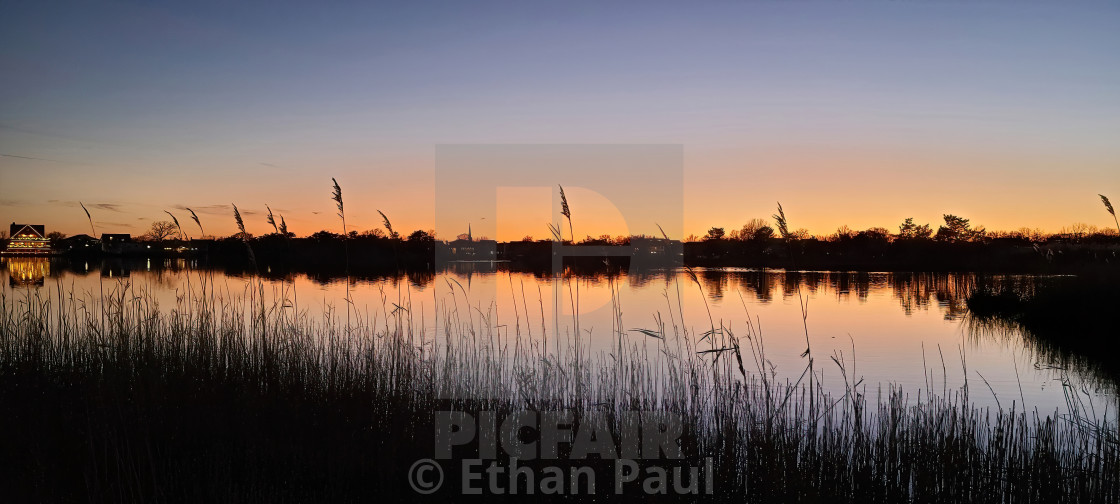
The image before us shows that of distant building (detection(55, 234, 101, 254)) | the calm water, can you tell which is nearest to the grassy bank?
the calm water

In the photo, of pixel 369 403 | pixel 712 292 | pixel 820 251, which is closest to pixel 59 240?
pixel 712 292

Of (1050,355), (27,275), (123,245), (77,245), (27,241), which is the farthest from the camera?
(123,245)

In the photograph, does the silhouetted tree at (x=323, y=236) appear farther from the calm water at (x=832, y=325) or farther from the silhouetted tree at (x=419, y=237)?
the calm water at (x=832, y=325)

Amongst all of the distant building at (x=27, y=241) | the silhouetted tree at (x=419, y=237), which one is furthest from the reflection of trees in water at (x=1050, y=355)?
the distant building at (x=27, y=241)

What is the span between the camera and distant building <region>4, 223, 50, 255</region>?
75062 millimetres

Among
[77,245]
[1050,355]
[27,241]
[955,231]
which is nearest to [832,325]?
[1050,355]
